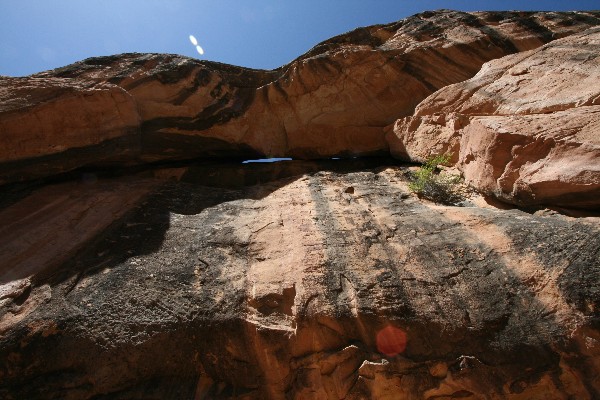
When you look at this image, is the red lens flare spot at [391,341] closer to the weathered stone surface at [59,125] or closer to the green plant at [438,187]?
the green plant at [438,187]

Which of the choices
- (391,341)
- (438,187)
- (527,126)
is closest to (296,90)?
(438,187)

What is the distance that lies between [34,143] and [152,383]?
17.1 feet

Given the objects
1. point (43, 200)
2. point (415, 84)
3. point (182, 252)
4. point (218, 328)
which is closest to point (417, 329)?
point (218, 328)

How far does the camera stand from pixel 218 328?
3.61 meters

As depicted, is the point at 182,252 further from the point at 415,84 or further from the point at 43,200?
the point at 415,84

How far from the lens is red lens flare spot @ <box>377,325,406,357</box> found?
10.9 ft

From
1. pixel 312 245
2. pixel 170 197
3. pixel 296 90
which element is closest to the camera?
pixel 312 245

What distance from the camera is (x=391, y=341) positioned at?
134 inches

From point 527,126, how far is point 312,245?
11.0 feet

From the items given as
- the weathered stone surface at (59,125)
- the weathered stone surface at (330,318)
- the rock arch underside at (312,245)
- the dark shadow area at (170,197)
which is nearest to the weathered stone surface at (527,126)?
the rock arch underside at (312,245)

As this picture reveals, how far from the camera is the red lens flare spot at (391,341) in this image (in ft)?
10.9

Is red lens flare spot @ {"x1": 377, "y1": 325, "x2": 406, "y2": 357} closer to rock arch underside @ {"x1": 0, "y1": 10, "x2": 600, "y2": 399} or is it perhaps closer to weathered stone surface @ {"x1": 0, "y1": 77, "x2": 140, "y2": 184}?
rock arch underside @ {"x1": 0, "y1": 10, "x2": 600, "y2": 399}

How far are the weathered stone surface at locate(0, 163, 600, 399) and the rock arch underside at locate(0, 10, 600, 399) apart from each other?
0.02 meters

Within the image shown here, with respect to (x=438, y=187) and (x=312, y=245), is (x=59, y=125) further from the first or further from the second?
(x=438, y=187)
